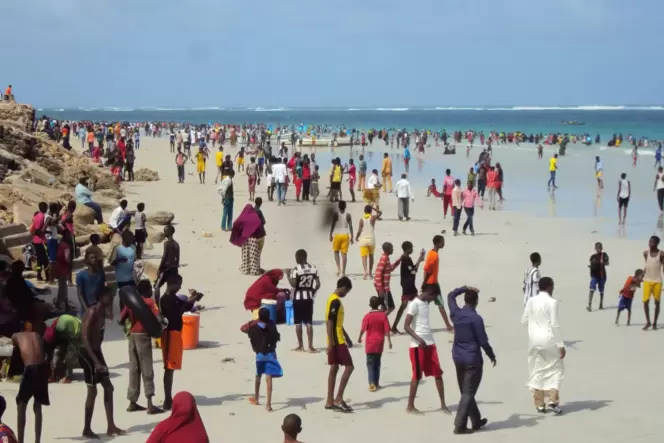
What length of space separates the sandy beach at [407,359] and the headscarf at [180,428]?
2.60m

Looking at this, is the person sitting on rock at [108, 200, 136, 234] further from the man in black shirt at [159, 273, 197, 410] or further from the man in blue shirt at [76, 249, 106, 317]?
the man in black shirt at [159, 273, 197, 410]

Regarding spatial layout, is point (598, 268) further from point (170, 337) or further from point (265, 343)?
point (170, 337)

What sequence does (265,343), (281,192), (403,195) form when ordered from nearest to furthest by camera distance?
(265,343) → (403,195) → (281,192)

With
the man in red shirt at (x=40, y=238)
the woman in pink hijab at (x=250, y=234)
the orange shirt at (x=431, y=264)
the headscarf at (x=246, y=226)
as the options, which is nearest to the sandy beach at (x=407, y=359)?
the woman in pink hijab at (x=250, y=234)

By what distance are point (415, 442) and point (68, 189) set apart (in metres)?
15.8

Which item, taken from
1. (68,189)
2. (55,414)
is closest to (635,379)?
(55,414)

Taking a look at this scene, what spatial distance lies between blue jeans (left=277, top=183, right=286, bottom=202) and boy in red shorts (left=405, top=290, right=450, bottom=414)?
646 inches

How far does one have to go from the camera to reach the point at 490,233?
71.4ft

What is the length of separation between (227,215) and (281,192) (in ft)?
15.8

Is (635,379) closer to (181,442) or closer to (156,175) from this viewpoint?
(181,442)

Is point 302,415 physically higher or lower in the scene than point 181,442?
lower

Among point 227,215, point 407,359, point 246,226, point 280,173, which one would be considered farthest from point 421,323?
point 280,173

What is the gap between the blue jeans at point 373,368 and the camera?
9.57 meters

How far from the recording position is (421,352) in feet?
29.0
